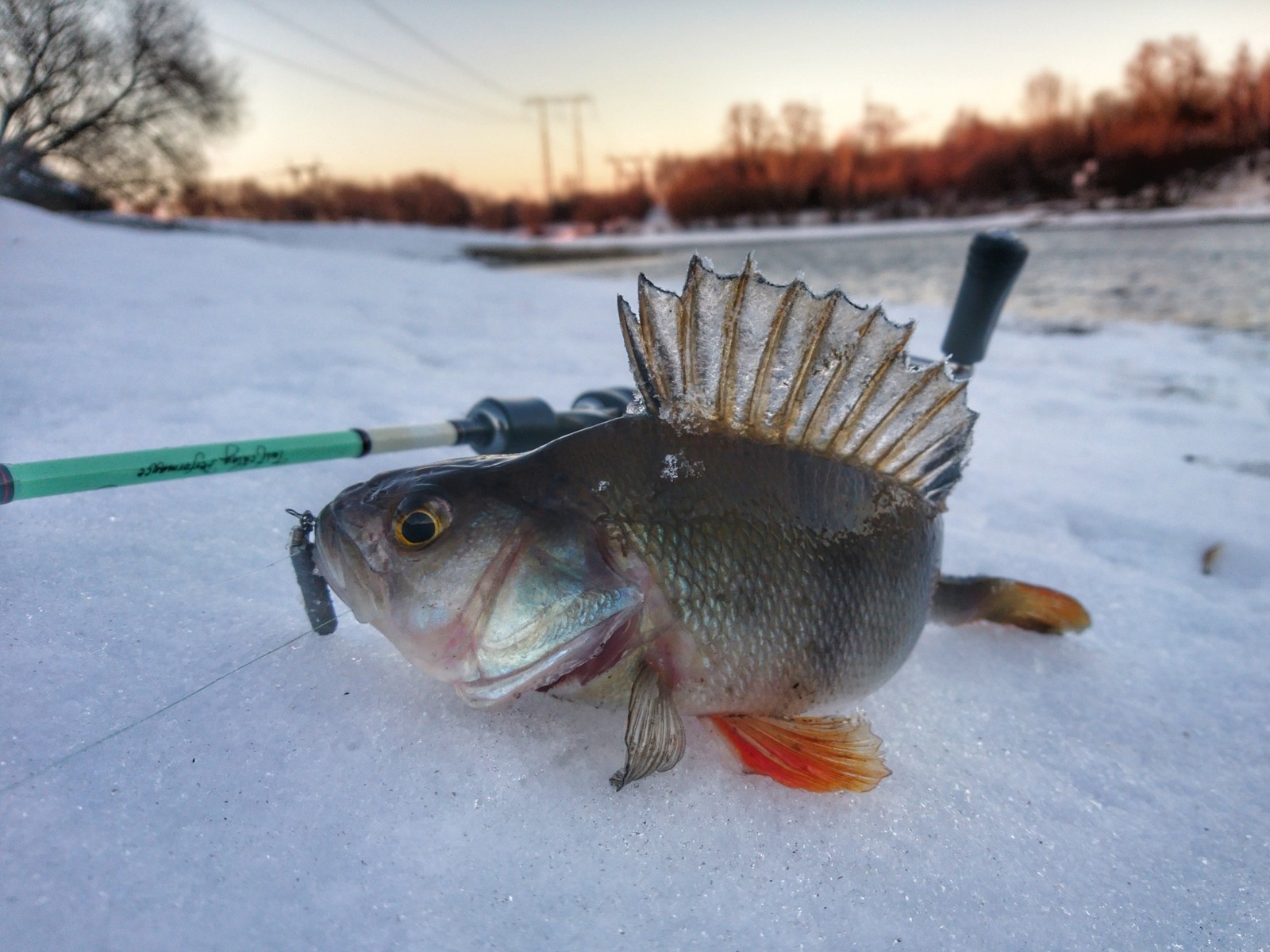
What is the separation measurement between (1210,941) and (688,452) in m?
1.11

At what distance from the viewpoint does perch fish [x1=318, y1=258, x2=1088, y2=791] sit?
113cm

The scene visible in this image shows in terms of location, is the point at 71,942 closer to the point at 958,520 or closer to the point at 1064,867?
the point at 1064,867

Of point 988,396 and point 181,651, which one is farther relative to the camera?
point 988,396

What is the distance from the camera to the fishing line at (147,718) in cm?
107

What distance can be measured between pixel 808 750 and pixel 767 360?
69 cm

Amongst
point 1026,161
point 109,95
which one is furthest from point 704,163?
point 109,95

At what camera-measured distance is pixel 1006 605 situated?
1836 mm

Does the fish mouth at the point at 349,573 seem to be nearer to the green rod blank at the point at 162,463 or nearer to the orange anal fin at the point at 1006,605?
the green rod blank at the point at 162,463

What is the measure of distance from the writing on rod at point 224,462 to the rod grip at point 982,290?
1874 millimetres

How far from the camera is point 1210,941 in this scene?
1.12 m

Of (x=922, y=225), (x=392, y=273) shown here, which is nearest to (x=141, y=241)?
(x=392, y=273)

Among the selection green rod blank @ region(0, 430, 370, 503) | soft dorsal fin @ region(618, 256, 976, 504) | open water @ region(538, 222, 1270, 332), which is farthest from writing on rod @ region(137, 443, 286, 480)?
open water @ region(538, 222, 1270, 332)

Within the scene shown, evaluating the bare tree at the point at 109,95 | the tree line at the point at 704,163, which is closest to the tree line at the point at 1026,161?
the tree line at the point at 704,163

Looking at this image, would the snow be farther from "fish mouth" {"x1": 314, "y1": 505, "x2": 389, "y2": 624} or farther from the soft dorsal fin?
the soft dorsal fin
